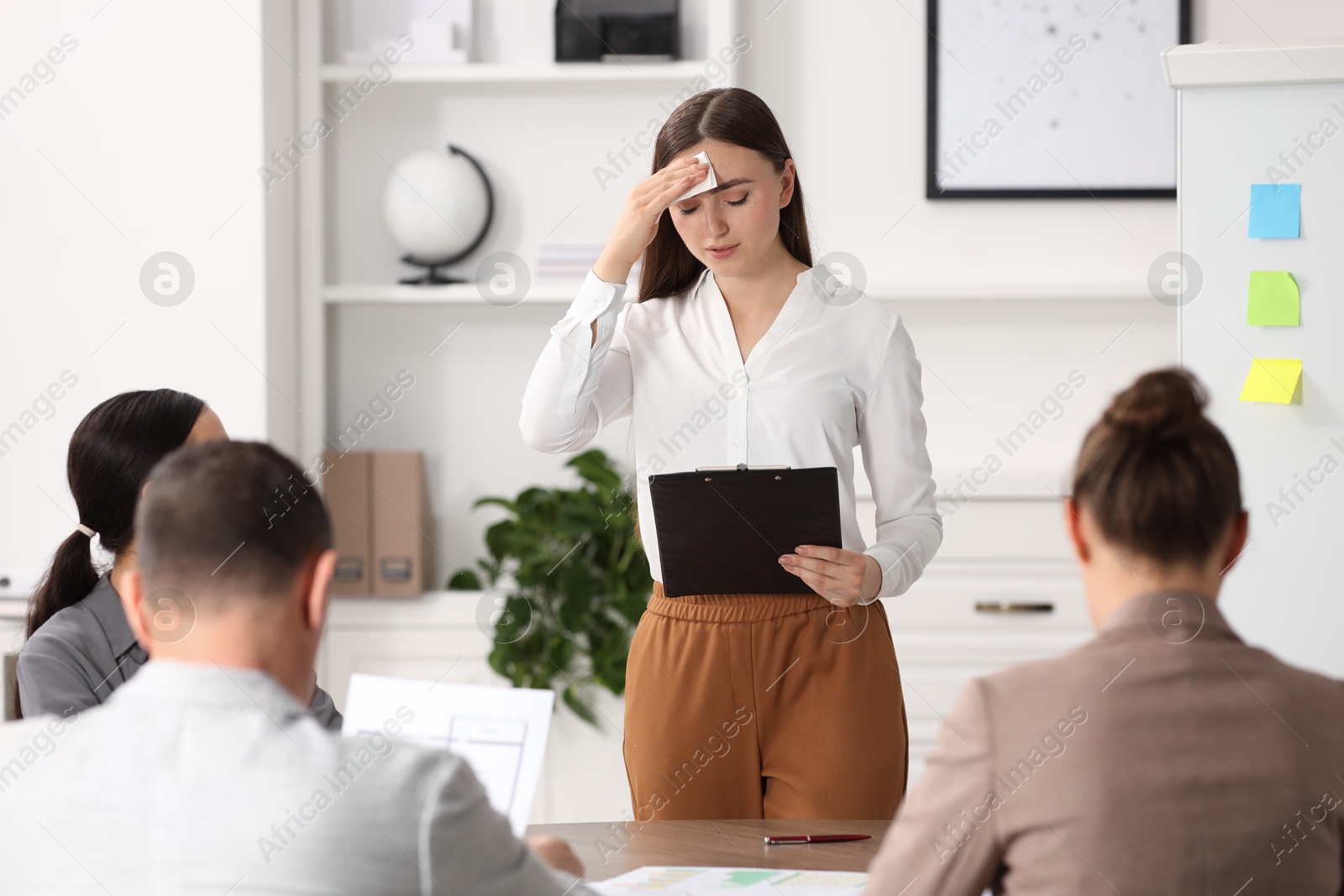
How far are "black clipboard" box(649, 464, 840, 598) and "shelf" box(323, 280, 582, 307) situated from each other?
5.42ft

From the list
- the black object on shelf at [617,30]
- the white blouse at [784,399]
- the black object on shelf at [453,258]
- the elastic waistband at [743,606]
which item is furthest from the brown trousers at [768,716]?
the black object on shelf at [617,30]

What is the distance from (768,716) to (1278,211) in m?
1.52

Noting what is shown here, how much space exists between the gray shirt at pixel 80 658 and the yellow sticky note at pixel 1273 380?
6.05ft

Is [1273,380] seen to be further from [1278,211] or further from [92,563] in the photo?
[92,563]

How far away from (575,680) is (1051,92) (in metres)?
1.99

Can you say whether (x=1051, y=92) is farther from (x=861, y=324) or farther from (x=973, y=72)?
(x=861, y=324)

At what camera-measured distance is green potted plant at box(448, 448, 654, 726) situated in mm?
3135

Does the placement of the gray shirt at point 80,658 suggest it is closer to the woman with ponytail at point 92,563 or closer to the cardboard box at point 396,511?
the woman with ponytail at point 92,563

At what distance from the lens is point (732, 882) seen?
123 cm

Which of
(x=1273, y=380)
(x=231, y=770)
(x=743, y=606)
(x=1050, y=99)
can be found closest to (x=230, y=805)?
(x=231, y=770)

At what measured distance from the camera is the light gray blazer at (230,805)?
2.72 ft

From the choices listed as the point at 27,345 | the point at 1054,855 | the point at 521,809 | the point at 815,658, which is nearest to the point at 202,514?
the point at 521,809

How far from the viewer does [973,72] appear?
3.25 metres

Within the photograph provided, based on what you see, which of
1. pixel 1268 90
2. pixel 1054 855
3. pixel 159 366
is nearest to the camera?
pixel 1054 855
